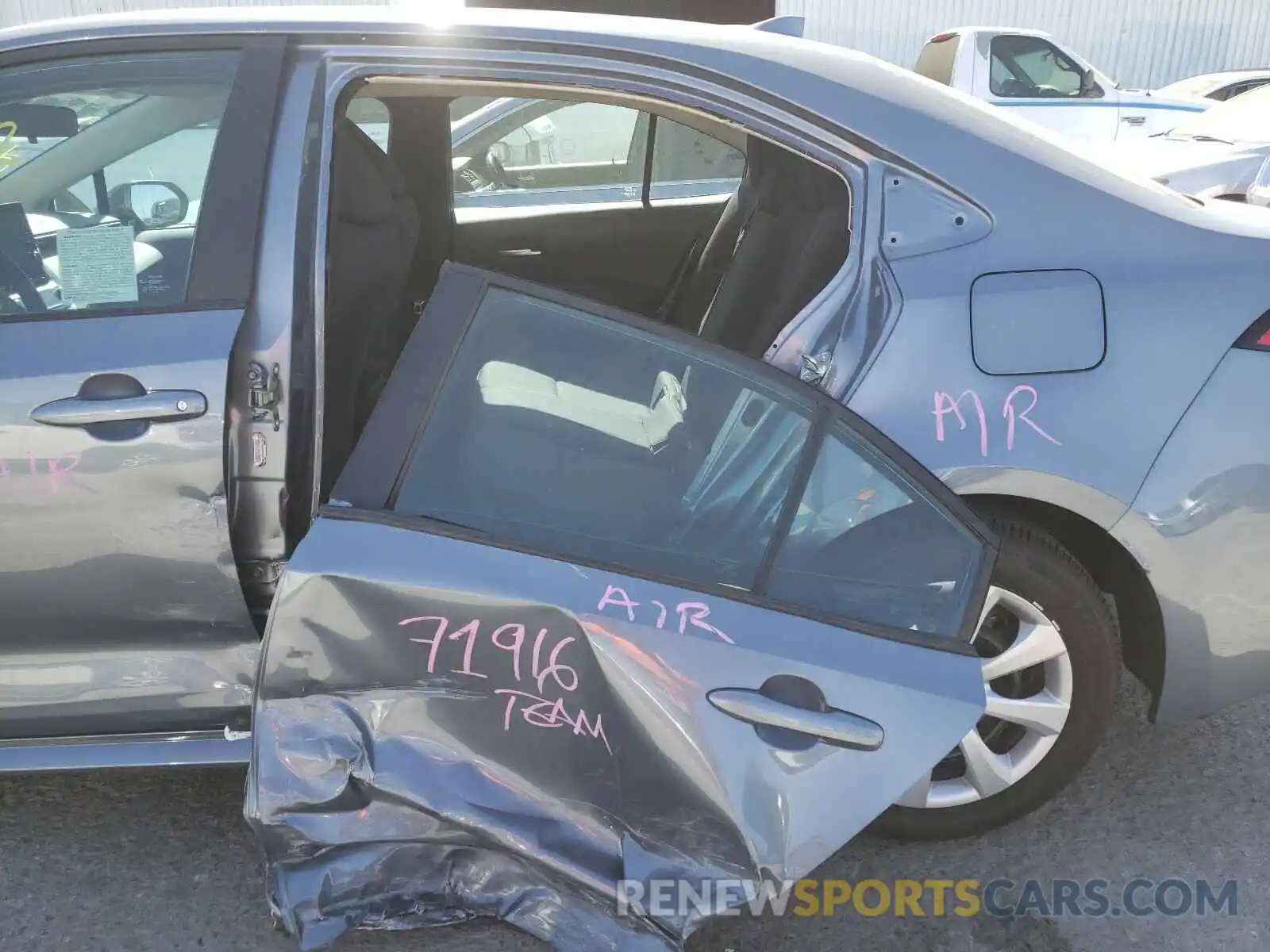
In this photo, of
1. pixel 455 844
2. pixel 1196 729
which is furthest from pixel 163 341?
pixel 1196 729

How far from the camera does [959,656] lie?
1717 mm

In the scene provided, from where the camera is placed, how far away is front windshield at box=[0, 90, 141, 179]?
2.21 metres

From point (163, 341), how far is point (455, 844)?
1074 millimetres

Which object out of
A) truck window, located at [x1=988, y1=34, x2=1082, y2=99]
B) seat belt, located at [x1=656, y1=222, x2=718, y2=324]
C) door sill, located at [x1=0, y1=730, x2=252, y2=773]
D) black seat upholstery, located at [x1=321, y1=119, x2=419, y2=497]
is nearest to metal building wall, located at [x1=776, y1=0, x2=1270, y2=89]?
truck window, located at [x1=988, y1=34, x2=1082, y2=99]

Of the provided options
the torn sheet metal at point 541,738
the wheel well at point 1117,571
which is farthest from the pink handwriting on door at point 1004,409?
the torn sheet metal at point 541,738

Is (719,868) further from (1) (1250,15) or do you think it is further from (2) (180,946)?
(1) (1250,15)

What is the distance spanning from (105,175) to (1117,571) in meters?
2.30

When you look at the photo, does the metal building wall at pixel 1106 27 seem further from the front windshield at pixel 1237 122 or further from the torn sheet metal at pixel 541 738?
the torn sheet metal at pixel 541 738

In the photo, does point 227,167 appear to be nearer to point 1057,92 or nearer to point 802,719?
point 802,719

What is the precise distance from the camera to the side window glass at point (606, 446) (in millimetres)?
1734

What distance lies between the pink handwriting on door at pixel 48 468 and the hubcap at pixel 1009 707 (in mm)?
1746

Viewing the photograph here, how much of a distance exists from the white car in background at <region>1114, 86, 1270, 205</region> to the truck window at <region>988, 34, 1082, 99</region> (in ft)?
8.70

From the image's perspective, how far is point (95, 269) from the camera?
2.09 metres

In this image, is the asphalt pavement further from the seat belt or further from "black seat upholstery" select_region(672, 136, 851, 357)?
the seat belt
